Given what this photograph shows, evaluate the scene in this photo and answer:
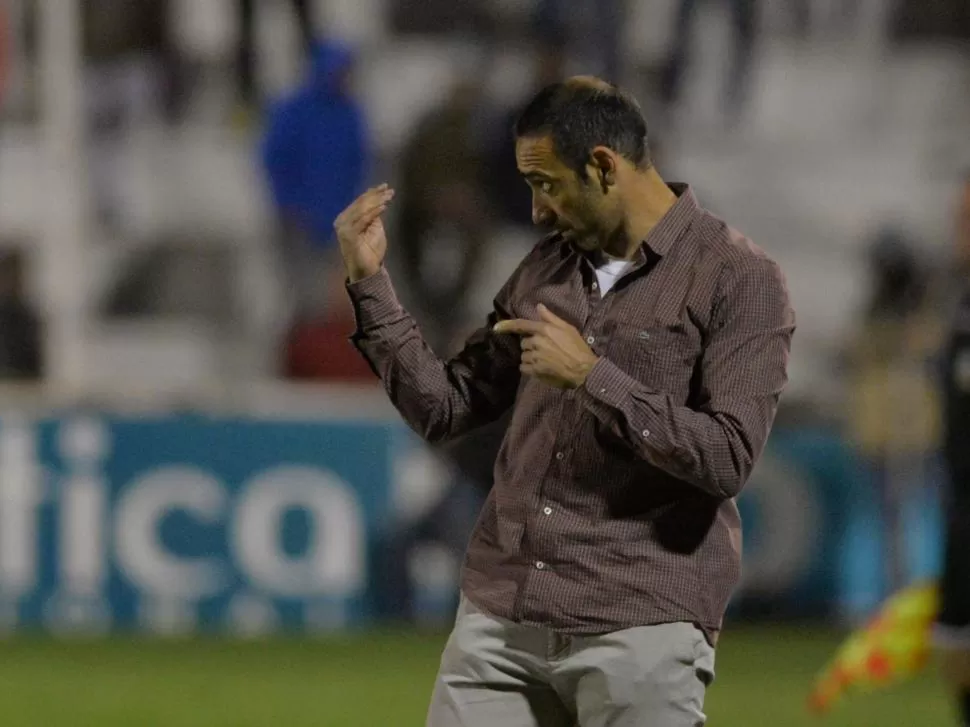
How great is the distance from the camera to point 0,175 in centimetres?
1159

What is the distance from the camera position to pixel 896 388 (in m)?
11.3

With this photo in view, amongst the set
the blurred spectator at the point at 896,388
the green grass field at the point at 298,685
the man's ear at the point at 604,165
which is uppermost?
the man's ear at the point at 604,165

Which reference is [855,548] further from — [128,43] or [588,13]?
[128,43]

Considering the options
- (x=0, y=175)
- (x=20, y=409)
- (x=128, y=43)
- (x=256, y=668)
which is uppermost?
(x=128, y=43)

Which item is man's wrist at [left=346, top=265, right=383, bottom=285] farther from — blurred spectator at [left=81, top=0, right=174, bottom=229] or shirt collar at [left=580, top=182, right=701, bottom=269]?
blurred spectator at [left=81, top=0, right=174, bottom=229]

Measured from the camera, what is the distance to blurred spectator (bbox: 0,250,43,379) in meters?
11.0

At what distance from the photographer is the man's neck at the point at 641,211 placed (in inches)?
151

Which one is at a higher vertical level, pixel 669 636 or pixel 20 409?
pixel 669 636

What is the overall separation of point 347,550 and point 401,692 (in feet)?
6.23

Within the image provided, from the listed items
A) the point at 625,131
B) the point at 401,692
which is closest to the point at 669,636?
the point at 625,131

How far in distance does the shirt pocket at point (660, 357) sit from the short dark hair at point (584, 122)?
1.04 ft

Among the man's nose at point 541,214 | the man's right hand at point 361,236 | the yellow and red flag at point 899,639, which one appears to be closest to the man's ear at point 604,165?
the man's nose at point 541,214

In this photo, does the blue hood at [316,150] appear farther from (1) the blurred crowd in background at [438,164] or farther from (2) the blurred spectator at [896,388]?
(2) the blurred spectator at [896,388]

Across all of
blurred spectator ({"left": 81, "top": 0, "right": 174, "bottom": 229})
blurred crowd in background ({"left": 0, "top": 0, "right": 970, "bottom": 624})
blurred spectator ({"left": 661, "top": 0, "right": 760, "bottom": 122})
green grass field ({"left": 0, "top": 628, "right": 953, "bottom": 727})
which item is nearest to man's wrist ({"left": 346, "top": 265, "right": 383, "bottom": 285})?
green grass field ({"left": 0, "top": 628, "right": 953, "bottom": 727})
